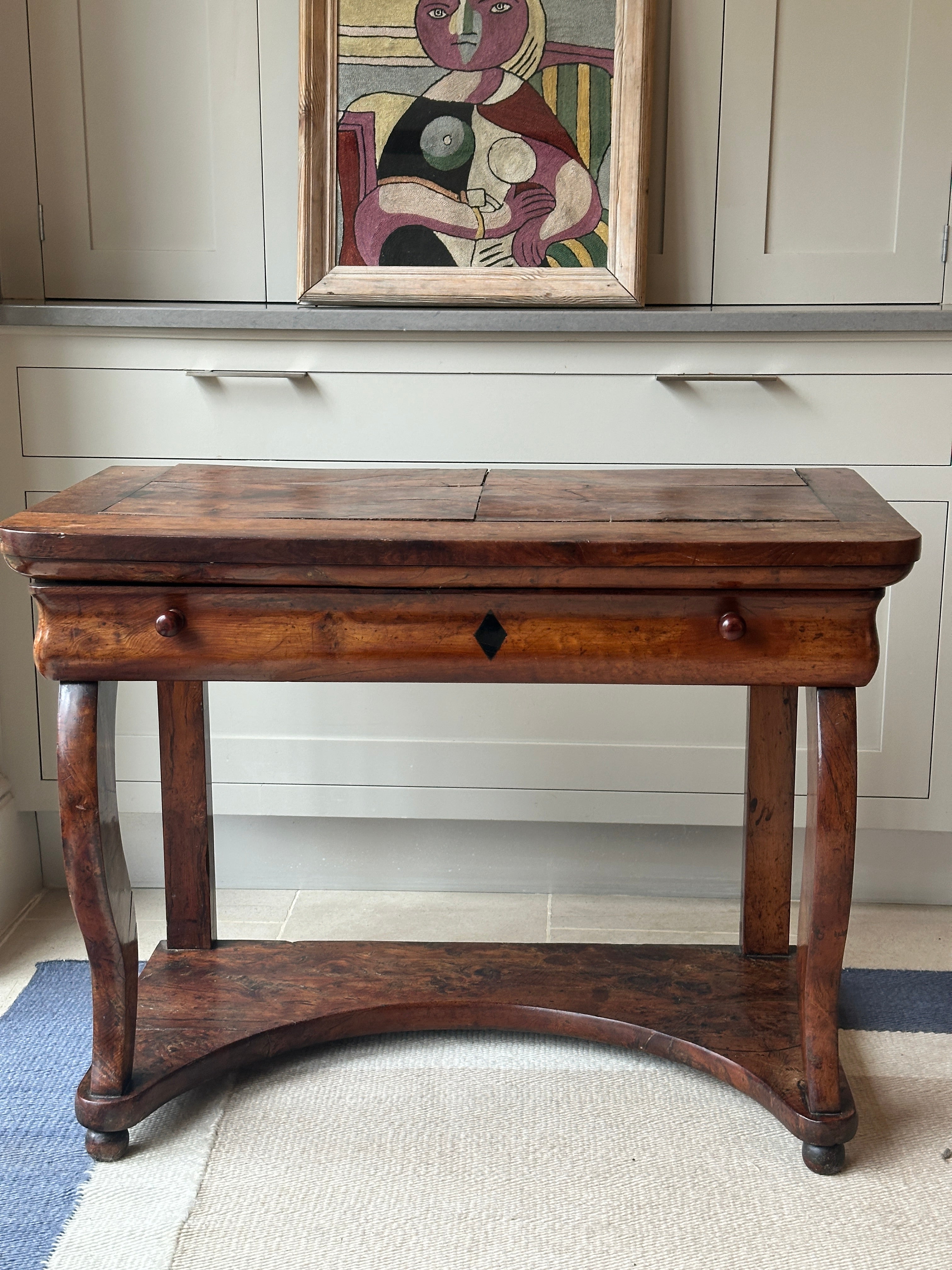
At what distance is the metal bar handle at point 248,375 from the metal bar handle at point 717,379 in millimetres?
599

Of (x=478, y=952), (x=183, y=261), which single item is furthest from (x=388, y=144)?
(x=478, y=952)

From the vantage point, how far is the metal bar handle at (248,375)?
1.96 meters

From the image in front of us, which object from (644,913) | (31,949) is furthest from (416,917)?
(31,949)

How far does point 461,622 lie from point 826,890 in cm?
53

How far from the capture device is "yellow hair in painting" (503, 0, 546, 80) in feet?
6.80

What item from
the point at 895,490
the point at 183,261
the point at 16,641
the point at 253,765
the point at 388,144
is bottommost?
the point at 253,765

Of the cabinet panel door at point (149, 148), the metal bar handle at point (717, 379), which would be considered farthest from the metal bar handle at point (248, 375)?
the metal bar handle at point (717, 379)

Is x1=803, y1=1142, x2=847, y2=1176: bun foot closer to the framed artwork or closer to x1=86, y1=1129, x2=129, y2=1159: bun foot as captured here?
x1=86, y1=1129, x2=129, y2=1159: bun foot

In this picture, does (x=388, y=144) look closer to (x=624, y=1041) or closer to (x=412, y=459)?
(x=412, y=459)

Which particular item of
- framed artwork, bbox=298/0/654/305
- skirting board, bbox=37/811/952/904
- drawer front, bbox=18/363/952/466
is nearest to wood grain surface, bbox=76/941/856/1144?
skirting board, bbox=37/811/952/904

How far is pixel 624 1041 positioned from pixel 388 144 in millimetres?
1550

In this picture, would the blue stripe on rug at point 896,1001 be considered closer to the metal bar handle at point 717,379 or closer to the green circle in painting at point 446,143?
the metal bar handle at point 717,379

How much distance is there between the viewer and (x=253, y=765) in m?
2.14

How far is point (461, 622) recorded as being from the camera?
1357 millimetres
